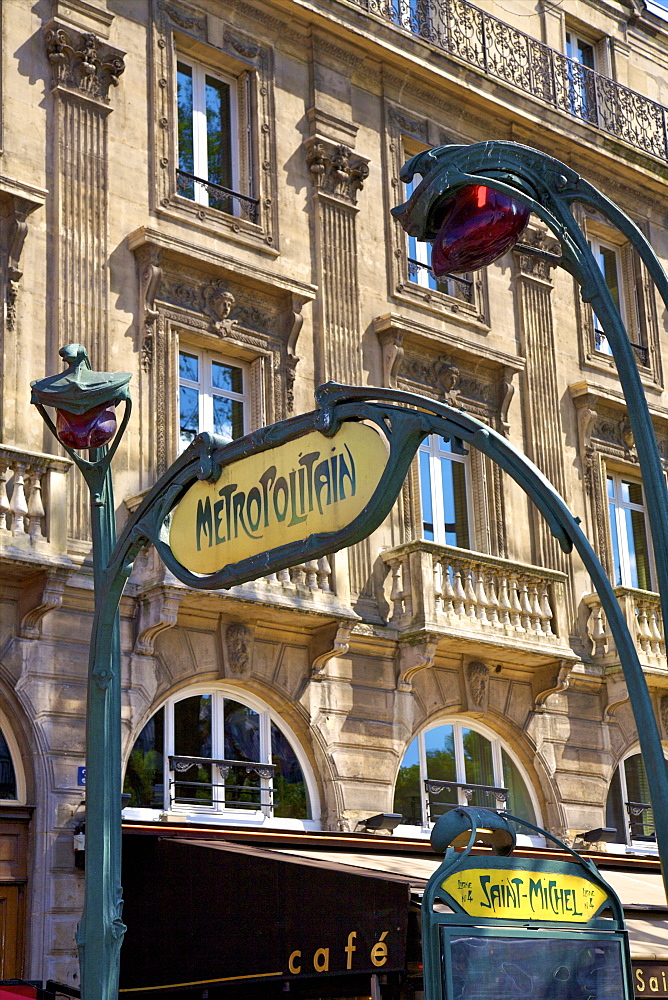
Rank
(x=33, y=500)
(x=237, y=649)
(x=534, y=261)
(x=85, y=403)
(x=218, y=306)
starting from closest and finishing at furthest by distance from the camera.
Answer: (x=85, y=403) → (x=33, y=500) → (x=237, y=649) → (x=218, y=306) → (x=534, y=261)

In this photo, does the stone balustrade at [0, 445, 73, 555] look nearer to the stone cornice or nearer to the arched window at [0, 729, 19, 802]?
the arched window at [0, 729, 19, 802]

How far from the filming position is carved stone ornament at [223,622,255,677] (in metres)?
14.6

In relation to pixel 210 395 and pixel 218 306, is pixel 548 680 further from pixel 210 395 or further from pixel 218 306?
pixel 218 306

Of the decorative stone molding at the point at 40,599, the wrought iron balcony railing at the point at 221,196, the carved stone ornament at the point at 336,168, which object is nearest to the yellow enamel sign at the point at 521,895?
the decorative stone molding at the point at 40,599

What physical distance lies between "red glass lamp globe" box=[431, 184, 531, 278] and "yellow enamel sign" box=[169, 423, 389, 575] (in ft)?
2.88

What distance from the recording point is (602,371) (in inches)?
807

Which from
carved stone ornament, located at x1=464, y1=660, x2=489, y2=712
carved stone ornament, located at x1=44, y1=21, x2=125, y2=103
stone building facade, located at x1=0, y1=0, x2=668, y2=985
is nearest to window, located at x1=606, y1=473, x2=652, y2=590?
stone building facade, located at x1=0, y1=0, x2=668, y2=985

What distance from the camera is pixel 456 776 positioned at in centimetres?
1653

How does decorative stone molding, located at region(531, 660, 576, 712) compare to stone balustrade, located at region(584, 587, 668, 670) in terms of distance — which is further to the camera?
stone balustrade, located at region(584, 587, 668, 670)

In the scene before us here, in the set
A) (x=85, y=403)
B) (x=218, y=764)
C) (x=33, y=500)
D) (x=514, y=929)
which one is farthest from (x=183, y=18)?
(x=514, y=929)

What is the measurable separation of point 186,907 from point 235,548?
233 inches

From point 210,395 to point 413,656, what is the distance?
358cm

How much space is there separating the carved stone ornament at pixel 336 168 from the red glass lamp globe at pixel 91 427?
33.5 feet

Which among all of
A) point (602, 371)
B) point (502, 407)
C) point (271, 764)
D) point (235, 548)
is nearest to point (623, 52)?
point (602, 371)
